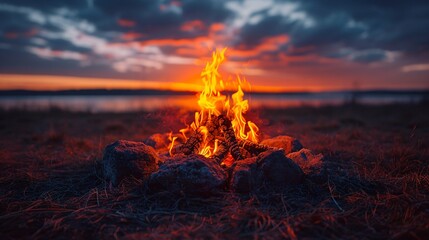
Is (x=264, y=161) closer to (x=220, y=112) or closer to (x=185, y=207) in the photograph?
(x=185, y=207)

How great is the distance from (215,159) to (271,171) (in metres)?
1.02

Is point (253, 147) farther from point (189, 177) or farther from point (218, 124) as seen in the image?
point (189, 177)

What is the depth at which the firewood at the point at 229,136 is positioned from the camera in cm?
488

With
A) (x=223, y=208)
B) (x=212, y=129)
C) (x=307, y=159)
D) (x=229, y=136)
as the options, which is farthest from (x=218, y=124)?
(x=223, y=208)

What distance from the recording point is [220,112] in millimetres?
5621

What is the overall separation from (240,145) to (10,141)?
22.6 ft

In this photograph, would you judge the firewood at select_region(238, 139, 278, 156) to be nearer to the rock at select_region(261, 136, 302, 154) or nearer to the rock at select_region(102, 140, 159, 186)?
the rock at select_region(261, 136, 302, 154)

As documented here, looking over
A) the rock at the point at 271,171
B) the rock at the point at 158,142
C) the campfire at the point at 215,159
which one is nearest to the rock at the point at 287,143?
the campfire at the point at 215,159

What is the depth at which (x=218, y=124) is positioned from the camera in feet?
17.6

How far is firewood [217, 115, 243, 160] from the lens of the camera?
4.88m

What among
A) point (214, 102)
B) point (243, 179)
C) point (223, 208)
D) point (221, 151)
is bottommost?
point (223, 208)

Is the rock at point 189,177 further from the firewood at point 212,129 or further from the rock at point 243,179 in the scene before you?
the firewood at point 212,129

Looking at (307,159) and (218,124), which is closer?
(307,159)

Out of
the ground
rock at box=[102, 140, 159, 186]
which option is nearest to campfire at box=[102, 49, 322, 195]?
rock at box=[102, 140, 159, 186]
